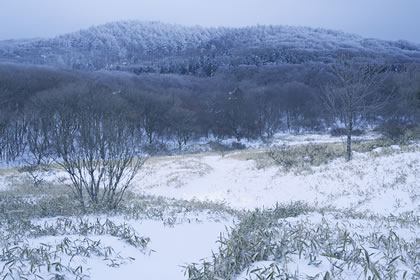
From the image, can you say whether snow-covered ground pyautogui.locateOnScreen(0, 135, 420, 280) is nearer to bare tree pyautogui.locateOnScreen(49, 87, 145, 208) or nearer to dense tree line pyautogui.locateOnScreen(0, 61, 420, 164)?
bare tree pyautogui.locateOnScreen(49, 87, 145, 208)

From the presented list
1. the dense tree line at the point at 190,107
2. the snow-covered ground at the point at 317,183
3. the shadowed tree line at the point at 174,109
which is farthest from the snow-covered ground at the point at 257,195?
the dense tree line at the point at 190,107

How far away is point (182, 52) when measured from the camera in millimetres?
172125

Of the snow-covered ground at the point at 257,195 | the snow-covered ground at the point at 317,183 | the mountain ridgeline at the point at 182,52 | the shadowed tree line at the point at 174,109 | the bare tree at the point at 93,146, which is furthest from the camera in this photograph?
the mountain ridgeline at the point at 182,52

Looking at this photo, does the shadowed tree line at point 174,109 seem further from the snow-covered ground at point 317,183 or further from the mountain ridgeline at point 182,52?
the mountain ridgeline at point 182,52

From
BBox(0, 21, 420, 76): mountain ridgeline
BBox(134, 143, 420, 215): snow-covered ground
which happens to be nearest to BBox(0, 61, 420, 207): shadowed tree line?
BBox(134, 143, 420, 215): snow-covered ground

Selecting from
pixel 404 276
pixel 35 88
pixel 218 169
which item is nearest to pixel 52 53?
pixel 35 88

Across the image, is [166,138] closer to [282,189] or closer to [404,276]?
[282,189]

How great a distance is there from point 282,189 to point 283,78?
99334 millimetres

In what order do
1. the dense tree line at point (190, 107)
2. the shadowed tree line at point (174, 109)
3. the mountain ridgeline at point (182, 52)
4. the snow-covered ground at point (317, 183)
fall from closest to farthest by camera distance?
the shadowed tree line at point (174, 109)
the snow-covered ground at point (317, 183)
the dense tree line at point (190, 107)
the mountain ridgeline at point (182, 52)

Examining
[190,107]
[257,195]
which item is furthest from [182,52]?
[257,195]

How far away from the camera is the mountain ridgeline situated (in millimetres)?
127688

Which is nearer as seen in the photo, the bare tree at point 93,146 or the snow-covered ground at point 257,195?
the snow-covered ground at point 257,195

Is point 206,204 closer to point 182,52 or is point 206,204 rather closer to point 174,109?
point 174,109

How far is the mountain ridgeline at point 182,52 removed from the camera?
419 feet
